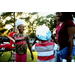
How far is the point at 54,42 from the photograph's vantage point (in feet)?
4.74

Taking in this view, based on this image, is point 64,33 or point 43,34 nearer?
point 64,33

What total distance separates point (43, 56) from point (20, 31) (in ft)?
2.62

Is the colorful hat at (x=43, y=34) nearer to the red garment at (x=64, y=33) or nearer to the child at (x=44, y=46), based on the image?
the child at (x=44, y=46)

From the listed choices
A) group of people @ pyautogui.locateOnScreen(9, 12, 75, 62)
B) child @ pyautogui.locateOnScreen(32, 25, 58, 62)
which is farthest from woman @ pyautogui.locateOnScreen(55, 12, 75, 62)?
child @ pyautogui.locateOnScreen(32, 25, 58, 62)

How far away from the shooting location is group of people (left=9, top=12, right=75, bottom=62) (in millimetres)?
1151

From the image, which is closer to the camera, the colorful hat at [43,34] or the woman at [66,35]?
the woman at [66,35]

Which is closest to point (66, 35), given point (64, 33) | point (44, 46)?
point (64, 33)

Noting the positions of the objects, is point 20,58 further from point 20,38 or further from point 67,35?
point 67,35

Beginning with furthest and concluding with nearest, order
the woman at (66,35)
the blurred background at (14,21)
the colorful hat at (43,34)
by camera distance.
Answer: the blurred background at (14,21) < the colorful hat at (43,34) < the woman at (66,35)

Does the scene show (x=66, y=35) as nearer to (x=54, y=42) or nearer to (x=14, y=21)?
(x=54, y=42)

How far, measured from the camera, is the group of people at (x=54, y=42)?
115cm

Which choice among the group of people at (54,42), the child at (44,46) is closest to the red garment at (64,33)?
the group of people at (54,42)

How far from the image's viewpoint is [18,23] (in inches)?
66.2

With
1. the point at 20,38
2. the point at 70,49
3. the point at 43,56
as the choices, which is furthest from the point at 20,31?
the point at 70,49
